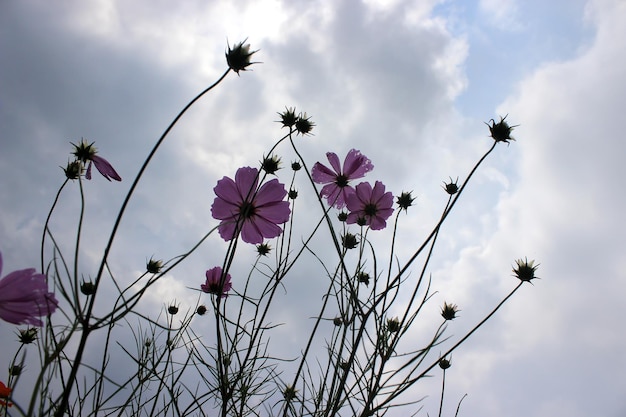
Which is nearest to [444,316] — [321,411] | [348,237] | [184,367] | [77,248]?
[348,237]

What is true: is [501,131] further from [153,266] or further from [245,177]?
[153,266]

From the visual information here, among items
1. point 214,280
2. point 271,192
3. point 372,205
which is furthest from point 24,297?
point 372,205

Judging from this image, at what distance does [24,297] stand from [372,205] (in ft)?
4.25

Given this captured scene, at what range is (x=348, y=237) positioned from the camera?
1945 mm

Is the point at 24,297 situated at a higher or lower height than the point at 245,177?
lower

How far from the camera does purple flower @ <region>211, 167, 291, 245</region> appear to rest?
119 cm

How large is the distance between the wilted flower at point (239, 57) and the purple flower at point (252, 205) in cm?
46

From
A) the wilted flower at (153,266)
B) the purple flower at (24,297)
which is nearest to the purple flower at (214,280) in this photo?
the wilted flower at (153,266)

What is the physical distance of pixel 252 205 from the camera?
1.23m

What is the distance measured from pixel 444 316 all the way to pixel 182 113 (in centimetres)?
157

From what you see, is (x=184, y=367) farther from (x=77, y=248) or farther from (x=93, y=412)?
(x=77, y=248)

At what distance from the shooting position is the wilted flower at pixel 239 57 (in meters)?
0.72

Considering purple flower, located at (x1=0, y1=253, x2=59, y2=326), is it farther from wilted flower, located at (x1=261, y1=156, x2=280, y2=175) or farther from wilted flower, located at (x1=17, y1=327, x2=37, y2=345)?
wilted flower, located at (x1=17, y1=327, x2=37, y2=345)

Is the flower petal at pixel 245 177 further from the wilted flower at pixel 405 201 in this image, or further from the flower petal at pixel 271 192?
the wilted flower at pixel 405 201
